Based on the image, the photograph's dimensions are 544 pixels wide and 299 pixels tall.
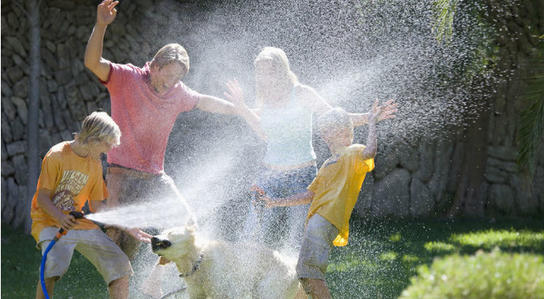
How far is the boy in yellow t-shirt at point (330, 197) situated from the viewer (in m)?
4.53

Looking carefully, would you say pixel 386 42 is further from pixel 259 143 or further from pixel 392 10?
pixel 259 143

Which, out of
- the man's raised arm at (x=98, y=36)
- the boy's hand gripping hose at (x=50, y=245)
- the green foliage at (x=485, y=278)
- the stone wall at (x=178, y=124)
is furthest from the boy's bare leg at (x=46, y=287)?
the stone wall at (x=178, y=124)

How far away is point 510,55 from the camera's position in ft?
35.2

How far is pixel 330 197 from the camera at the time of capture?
459 centimetres

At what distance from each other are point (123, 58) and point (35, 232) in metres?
6.54

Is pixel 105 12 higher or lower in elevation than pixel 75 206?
higher

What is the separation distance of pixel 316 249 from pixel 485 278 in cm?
189

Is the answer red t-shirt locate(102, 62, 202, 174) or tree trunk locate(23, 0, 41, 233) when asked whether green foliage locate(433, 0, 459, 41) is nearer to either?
red t-shirt locate(102, 62, 202, 174)

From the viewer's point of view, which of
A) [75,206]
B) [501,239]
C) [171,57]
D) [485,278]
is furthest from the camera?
[501,239]

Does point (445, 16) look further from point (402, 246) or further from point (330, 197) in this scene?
point (330, 197)

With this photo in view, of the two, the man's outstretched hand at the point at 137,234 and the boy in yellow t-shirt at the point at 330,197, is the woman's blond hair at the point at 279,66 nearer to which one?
the boy in yellow t-shirt at the point at 330,197

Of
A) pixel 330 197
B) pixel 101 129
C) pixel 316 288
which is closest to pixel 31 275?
pixel 101 129

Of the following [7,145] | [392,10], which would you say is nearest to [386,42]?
[392,10]

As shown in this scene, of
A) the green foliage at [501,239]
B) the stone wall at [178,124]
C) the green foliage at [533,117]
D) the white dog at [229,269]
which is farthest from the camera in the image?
the stone wall at [178,124]
